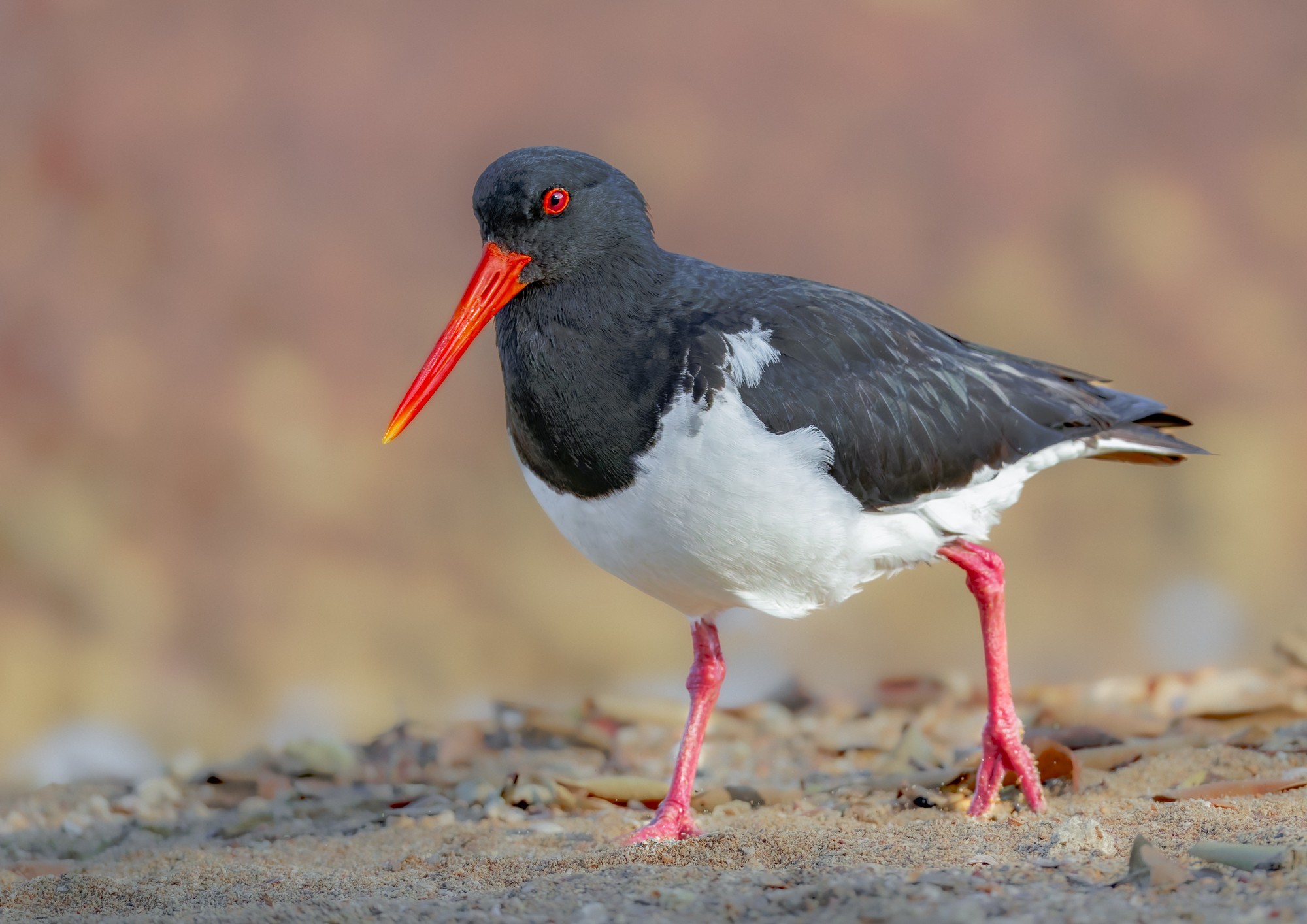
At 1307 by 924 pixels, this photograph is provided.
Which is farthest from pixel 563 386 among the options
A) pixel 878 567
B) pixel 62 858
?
pixel 62 858

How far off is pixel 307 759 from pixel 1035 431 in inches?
127

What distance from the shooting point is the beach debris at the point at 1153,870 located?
236 cm

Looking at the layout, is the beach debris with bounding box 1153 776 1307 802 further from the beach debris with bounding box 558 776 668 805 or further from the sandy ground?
the beach debris with bounding box 558 776 668 805

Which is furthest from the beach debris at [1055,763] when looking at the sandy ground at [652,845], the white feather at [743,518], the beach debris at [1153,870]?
the beach debris at [1153,870]

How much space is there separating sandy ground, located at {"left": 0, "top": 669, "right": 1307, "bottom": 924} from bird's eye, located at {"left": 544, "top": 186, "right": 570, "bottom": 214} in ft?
5.81

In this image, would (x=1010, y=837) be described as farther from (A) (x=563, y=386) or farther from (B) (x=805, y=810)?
(A) (x=563, y=386)

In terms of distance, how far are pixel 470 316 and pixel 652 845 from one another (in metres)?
1.55

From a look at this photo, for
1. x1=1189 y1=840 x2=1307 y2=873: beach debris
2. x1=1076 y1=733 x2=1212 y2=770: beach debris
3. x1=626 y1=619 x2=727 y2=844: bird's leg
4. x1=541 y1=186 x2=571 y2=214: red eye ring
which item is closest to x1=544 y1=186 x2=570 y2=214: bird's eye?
x1=541 y1=186 x2=571 y2=214: red eye ring

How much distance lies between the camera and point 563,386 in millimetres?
3414

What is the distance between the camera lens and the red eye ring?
11.5 feet

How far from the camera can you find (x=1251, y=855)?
250cm

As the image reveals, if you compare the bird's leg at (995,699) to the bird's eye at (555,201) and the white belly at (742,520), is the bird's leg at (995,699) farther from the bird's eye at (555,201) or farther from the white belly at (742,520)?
the bird's eye at (555,201)

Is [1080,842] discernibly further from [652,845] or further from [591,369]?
[591,369]

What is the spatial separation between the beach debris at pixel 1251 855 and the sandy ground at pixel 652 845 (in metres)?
0.01
